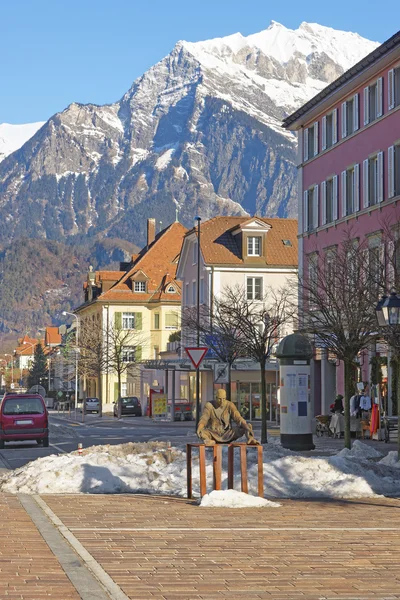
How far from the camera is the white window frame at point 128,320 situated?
9725cm

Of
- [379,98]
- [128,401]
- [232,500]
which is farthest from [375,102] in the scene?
[128,401]

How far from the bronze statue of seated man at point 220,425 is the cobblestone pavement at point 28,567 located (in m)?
3.17

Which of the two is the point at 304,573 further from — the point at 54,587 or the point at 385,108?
the point at 385,108

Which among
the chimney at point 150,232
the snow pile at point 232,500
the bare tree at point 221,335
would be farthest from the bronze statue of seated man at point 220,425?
the chimney at point 150,232

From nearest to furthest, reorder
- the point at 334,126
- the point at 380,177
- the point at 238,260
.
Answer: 1. the point at 380,177
2. the point at 334,126
3. the point at 238,260

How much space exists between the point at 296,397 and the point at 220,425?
1338cm

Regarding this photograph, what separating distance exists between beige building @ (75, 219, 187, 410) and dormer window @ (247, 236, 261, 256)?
56.7 ft

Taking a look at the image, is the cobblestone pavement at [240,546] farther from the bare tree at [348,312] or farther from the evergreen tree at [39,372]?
the evergreen tree at [39,372]

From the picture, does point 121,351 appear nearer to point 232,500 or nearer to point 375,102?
point 375,102

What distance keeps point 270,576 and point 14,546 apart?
3018 millimetres

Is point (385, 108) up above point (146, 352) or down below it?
above

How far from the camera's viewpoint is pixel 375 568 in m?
10.9

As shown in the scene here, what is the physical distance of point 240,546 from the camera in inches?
487

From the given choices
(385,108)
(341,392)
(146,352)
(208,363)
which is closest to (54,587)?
(385,108)
